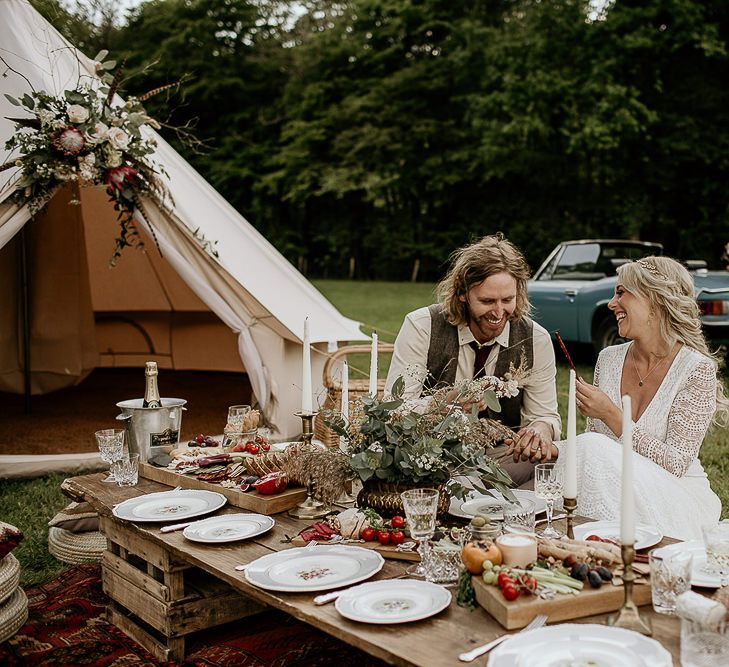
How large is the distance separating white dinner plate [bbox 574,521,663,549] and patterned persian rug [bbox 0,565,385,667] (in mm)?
880

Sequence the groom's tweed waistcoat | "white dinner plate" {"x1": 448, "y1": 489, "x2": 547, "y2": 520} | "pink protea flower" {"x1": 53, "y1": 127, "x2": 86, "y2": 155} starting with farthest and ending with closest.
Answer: "pink protea flower" {"x1": 53, "y1": 127, "x2": 86, "y2": 155} → the groom's tweed waistcoat → "white dinner plate" {"x1": 448, "y1": 489, "x2": 547, "y2": 520}

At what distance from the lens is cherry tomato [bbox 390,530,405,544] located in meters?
2.45

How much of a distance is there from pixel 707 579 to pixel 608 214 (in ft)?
65.2

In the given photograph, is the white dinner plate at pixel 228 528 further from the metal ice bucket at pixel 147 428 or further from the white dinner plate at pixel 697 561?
the white dinner plate at pixel 697 561

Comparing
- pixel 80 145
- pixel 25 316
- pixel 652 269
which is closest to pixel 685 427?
pixel 652 269

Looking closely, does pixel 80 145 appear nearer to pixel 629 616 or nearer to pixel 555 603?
pixel 555 603

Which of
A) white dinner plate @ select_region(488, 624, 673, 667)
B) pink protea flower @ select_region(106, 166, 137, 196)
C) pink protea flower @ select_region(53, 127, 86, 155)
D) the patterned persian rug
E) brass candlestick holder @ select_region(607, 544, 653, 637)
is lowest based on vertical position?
the patterned persian rug

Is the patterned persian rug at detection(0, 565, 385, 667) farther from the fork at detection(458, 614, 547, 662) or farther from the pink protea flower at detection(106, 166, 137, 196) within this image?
the pink protea flower at detection(106, 166, 137, 196)

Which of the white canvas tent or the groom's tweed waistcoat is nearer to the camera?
the groom's tweed waistcoat

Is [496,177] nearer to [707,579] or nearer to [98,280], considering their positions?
[98,280]

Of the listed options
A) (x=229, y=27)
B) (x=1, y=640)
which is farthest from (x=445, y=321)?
(x=229, y=27)

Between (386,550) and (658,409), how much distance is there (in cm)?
144

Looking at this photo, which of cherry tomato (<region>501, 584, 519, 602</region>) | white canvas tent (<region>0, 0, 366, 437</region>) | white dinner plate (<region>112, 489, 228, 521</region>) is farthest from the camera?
white canvas tent (<region>0, 0, 366, 437</region>)

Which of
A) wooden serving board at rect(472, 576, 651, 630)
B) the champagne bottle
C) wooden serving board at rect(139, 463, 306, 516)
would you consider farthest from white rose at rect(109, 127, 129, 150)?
wooden serving board at rect(472, 576, 651, 630)
